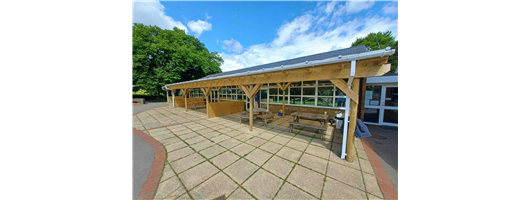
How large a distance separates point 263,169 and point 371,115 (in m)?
5.77

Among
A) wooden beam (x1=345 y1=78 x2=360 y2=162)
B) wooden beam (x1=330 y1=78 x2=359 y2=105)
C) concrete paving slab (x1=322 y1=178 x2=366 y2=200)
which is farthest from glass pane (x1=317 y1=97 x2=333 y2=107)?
concrete paving slab (x1=322 y1=178 x2=366 y2=200)

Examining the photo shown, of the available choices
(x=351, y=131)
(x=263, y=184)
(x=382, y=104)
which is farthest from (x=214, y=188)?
(x=382, y=104)

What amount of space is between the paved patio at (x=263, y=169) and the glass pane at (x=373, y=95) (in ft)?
10.2

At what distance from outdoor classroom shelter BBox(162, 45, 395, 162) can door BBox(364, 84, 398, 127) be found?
0.63 metres

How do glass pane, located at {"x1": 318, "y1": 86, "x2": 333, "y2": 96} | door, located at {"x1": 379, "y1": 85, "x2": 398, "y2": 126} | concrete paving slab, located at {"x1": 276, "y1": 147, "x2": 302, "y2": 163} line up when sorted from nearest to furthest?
concrete paving slab, located at {"x1": 276, "y1": 147, "x2": 302, "y2": 163}, door, located at {"x1": 379, "y1": 85, "x2": 398, "y2": 126}, glass pane, located at {"x1": 318, "y1": 86, "x2": 333, "y2": 96}

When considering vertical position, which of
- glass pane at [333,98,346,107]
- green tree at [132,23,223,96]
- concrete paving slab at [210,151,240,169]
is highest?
green tree at [132,23,223,96]

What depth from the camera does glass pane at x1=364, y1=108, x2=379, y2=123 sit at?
6.07 m

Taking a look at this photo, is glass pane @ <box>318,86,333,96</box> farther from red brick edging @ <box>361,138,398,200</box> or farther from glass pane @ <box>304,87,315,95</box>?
red brick edging @ <box>361,138,398,200</box>

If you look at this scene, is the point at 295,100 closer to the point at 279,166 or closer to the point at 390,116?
the point at 390,116
